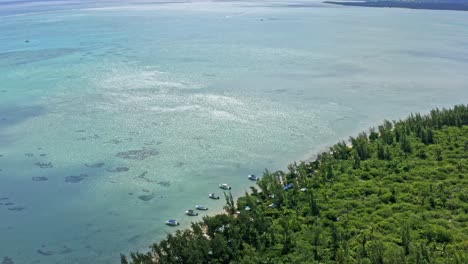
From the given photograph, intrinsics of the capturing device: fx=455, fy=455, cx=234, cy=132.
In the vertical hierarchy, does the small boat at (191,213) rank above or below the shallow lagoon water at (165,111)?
below

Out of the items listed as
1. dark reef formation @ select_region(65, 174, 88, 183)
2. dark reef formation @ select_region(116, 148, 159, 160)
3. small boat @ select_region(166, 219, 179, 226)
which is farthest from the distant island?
small boat @ select_region(166, 219, 179, 226)

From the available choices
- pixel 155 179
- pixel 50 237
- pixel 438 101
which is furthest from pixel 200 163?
pixel 438 101

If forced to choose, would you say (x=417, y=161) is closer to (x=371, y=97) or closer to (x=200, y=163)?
(x=200, y=163)

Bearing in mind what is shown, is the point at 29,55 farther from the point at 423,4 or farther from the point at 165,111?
the point at 423,4

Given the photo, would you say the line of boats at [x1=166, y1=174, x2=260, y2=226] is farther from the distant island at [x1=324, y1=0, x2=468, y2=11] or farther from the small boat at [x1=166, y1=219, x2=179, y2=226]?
the distant island at [x1=324, y1=0, x2=468, y2=11]

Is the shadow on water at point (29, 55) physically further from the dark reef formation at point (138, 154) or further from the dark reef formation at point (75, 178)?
the dark reef formation at point (75, 178)

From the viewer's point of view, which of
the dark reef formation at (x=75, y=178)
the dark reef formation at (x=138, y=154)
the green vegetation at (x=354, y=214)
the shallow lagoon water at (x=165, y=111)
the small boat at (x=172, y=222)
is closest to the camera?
the green vegetation at (x=354, y=214)

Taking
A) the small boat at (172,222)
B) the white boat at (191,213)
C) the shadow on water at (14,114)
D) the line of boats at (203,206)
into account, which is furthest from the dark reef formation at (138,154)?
the shadow on water at (14,114)
